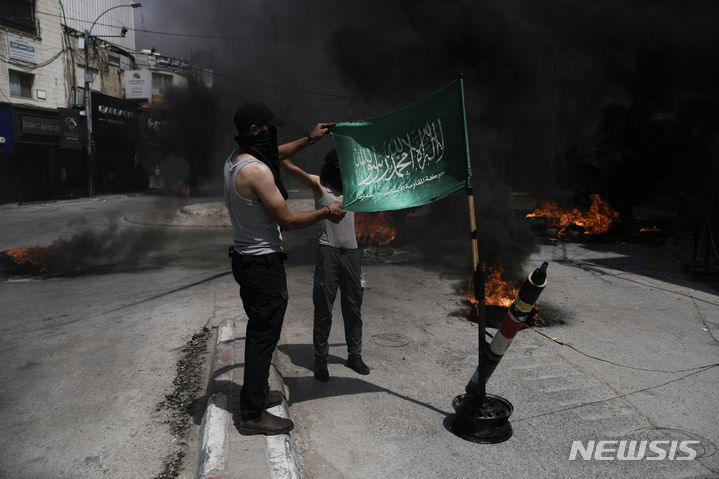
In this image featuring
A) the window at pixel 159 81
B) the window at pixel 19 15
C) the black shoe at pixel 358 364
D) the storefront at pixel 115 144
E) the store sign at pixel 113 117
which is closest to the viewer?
the black shoe at pixel 358 364

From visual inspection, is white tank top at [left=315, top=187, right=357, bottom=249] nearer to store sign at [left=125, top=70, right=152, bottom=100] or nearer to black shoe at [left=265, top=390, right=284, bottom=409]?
black shoe at [left=265, top=390, right=284, bottom=409]

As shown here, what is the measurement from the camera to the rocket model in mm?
2719

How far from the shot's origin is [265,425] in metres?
2.63

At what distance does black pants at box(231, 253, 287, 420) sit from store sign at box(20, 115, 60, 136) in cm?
2344

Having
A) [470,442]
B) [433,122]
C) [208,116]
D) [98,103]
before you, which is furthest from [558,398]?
[98,103]

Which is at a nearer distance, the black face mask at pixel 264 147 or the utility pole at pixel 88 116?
the black face mask at pixel 264 147

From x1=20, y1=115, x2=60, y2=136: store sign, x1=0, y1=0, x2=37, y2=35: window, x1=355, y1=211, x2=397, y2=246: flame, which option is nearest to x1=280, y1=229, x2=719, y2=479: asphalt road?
x1=355, y1=211, x2=397, y2=246: flame

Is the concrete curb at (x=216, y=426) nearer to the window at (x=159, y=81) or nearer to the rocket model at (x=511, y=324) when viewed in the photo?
the rocket model at (x=511, y=324)

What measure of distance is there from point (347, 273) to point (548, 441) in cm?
175

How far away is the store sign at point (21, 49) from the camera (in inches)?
784

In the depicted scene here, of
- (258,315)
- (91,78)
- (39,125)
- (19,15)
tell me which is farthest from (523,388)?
(91,78)

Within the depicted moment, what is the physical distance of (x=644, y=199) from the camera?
15.2 meters

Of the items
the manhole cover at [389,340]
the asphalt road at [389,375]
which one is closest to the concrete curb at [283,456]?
the asphalt road at [389,375]

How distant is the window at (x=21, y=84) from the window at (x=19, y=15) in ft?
6.12
